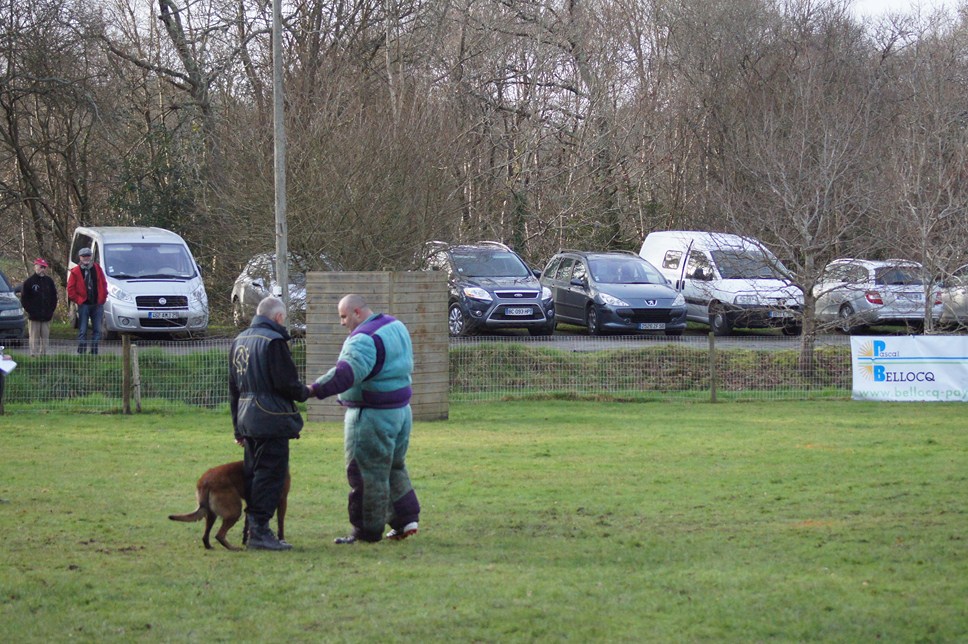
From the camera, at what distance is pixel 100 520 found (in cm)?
894

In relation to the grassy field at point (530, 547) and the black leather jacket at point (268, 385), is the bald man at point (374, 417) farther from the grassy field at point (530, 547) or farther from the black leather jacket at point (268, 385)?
the black leather jacket at point (268, 385)

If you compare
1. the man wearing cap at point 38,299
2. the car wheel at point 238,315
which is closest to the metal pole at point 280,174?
the car wheel at point 238,315

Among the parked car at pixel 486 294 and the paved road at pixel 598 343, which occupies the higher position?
the parked car at pixel 486 294

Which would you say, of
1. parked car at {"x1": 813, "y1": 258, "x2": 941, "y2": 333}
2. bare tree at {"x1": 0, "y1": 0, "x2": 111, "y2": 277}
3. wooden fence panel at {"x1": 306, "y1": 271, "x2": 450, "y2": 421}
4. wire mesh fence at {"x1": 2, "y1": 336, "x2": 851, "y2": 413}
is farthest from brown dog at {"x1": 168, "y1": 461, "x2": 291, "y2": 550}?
bare tree at {"x1": 0, "y1": 0, "x2": 111, "y2": 277}

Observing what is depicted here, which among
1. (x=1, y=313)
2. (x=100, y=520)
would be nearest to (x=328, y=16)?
(x=1, y=313)

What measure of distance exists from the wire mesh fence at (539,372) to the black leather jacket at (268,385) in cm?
944

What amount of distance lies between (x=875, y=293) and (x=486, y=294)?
7.83 m

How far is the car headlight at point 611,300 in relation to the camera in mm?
25109

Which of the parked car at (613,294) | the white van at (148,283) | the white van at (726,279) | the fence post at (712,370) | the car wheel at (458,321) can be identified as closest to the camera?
the fence post at (712,370)

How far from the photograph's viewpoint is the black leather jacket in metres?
7.84

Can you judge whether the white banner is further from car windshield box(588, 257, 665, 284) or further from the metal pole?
the metal pole

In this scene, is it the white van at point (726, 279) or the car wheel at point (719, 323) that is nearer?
the white van at point (726, 279)

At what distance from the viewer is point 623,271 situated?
2644 cm

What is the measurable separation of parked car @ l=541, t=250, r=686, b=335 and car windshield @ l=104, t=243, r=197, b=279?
27.3ft
